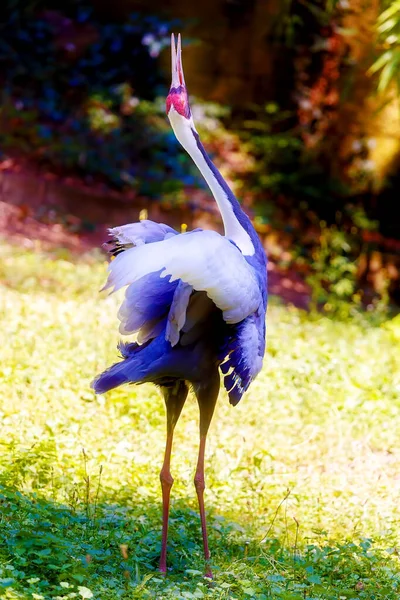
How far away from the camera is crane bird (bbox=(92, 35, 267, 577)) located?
9.41ft

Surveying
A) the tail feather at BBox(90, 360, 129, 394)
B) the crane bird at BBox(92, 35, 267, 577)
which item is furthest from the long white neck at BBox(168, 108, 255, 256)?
the tail feather at BBox(90, 360, 129, 394)

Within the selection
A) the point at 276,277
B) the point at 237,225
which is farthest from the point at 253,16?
the point at 237,225

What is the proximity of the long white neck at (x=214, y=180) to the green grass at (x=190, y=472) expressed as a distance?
116 centimetres

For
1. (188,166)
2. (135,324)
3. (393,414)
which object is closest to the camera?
(135,324)

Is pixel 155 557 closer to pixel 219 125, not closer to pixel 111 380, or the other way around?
pixel 111 380

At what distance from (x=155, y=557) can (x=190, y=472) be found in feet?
3.03

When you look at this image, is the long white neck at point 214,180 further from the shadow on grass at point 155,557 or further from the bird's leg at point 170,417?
the shadow on grass at point 155,557

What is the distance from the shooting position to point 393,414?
543 centimetres

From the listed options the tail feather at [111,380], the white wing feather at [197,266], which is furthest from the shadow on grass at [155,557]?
the white wing feather at [197,266]

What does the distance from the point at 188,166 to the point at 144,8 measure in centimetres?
212

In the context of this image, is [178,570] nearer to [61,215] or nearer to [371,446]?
[371,446]

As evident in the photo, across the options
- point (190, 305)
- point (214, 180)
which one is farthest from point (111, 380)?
point (214, 180)

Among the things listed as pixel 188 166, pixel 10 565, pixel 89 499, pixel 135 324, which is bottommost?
pixel 10 565

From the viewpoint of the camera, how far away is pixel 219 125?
1041 centimetres
